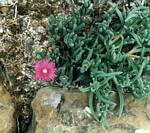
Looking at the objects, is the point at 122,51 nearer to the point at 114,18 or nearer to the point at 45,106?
the point at 114,18

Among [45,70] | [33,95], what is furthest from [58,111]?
[33,95]

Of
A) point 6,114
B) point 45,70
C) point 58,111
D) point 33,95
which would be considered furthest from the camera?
point 33,95

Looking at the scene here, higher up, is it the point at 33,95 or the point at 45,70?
the point at 45,70

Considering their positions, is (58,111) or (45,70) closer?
(45,70)

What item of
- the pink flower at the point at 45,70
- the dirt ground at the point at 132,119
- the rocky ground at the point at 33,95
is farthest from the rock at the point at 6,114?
the dirt ground at the point at 132,119

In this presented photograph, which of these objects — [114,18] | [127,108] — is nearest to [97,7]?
[114,18]

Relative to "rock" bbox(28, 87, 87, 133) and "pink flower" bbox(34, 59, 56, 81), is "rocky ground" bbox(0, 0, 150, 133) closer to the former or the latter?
"rock" bbox(28, 87, 87, 133)

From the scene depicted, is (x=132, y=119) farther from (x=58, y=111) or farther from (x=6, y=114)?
(x=6, y=114)

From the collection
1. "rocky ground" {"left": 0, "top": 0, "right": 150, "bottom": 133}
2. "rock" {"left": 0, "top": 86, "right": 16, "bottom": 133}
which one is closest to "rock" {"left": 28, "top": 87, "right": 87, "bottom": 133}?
"rocky ground" {"left": 0, "top": 0, "right": 150, "bottom": 133}
